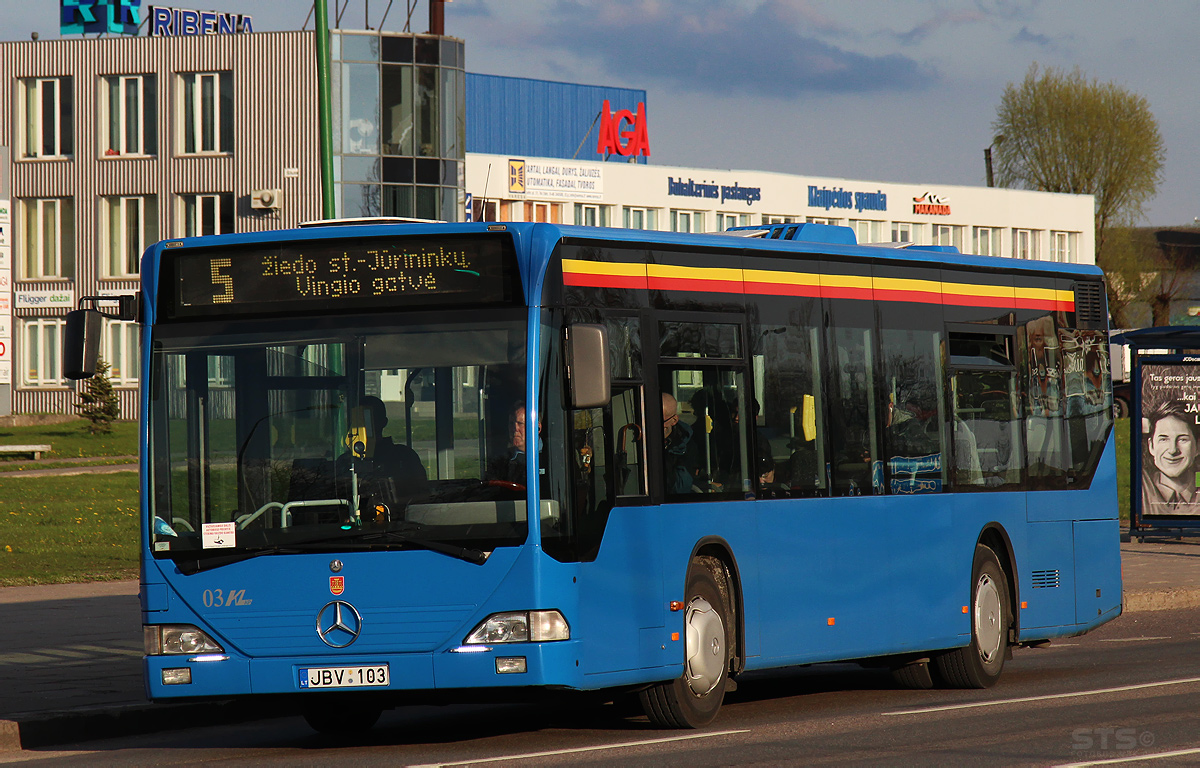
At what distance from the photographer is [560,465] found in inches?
370

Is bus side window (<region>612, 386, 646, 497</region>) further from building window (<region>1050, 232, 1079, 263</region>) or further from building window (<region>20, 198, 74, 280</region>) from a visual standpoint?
building window (<region>1050, 232, 1079, 263</region>)

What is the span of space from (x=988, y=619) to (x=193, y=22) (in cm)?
5367

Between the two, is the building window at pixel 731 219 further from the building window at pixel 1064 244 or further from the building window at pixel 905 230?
the building window at pixel 1064 244

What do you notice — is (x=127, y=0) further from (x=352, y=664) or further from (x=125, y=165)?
(x=352, y=664)

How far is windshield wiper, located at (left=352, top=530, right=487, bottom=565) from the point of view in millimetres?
9312

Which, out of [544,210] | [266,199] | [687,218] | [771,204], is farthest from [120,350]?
[771,204]

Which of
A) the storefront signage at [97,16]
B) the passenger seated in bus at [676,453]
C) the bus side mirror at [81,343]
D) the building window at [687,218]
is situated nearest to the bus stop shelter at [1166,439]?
the passenger seated in bus at [676,453]

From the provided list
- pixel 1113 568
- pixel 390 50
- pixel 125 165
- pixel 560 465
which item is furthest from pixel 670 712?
pixel 125 165

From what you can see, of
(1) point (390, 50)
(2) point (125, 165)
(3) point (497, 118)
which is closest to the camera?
(1) point (390, 50)

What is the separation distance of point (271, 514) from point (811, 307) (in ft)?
12.9

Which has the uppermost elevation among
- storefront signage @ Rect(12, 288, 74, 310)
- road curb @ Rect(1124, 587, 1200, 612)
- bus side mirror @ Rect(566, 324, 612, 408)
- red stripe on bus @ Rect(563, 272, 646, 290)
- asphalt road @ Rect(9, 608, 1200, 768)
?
storefront signage @ Rect(12, 288, 74, 310)

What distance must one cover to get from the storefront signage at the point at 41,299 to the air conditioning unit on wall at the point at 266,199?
852cm

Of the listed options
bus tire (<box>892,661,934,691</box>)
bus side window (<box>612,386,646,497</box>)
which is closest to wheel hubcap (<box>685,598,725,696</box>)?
bus side window (<box>612,386,646,497</box>)

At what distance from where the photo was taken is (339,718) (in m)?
11.1
